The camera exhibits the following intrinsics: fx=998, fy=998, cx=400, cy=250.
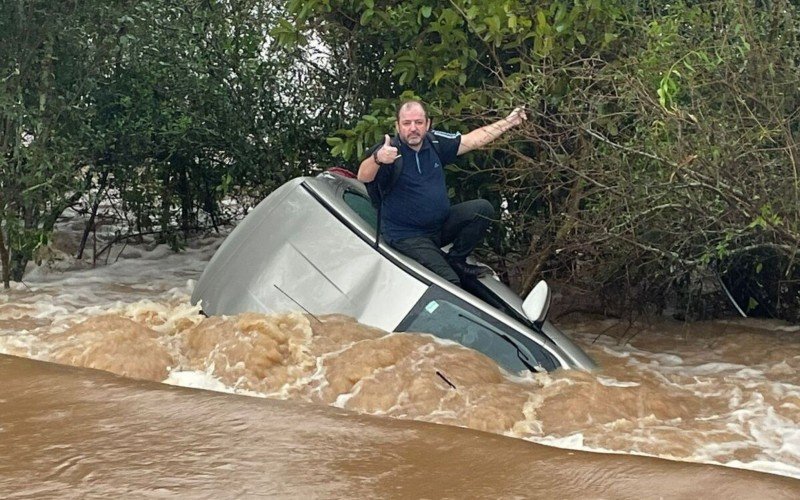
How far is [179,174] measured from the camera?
1054 centimetres

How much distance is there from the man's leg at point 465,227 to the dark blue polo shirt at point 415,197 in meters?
0.07

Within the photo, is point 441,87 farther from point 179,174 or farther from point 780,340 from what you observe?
point 179,174

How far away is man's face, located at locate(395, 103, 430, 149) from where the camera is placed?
616 centimetres

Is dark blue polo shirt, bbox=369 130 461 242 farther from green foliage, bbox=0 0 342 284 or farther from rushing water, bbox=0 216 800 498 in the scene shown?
green foliage, bbox=0 0 342 284

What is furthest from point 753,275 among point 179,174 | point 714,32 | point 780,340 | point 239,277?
point 179,174

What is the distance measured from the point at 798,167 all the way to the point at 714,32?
1013 mm

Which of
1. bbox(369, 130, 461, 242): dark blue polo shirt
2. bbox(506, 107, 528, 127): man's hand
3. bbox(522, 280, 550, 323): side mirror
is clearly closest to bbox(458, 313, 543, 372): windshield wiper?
bbox(522, 280, 550, 323): side mirror

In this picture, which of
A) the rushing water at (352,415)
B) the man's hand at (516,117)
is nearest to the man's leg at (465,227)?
the man's hand at (516,117)

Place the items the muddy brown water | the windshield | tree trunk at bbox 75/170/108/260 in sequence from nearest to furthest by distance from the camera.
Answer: the muddy brown water, the windshield, tree trunk at bbox 75/170/108/260

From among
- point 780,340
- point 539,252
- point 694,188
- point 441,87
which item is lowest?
point 780,340

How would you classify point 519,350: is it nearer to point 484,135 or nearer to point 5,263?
point 484,135

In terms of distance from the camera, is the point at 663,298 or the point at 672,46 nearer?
the point at 672,46

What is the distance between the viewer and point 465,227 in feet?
20.5

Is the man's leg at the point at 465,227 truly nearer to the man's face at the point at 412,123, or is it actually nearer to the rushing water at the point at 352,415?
the man's face at the point at 412,123
